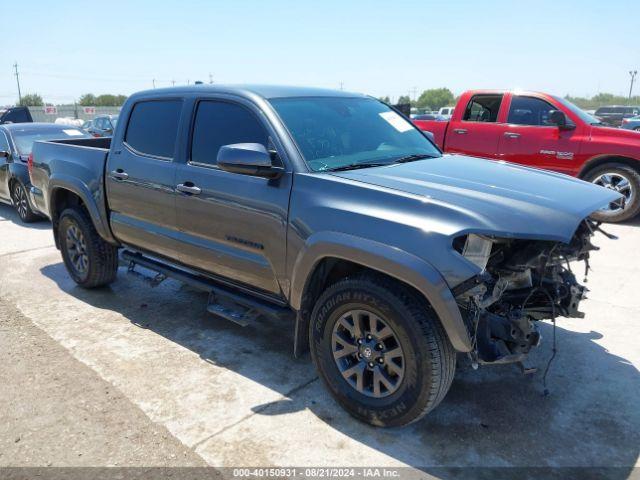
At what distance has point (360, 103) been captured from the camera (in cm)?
411

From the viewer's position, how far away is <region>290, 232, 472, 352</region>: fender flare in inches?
99.4

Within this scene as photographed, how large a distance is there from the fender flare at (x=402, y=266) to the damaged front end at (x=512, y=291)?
9 cm

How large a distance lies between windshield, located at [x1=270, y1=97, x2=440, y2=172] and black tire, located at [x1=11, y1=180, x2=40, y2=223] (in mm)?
6518

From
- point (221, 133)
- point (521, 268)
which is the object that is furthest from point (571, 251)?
point (221, 133)

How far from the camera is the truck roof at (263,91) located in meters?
3.62

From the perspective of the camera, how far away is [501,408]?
125 inches

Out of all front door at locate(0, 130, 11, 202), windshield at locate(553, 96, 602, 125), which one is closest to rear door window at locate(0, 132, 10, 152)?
front door at locate(0, 130, 11, 202)

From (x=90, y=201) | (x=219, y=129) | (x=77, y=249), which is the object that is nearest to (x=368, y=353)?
(x=219, y=129)

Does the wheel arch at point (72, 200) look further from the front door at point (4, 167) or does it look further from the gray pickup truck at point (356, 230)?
the front door at point (4, 167)

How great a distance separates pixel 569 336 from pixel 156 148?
3.63 metres

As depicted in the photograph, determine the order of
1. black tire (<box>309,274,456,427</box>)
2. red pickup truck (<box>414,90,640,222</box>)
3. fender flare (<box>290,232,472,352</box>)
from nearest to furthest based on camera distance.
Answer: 1. fender flare (<box>290,232,472,352</box>)
2. black tire (<box>309,274,456,427</box>)
3. red pickup truck (<box>414,90,640,222</box>)

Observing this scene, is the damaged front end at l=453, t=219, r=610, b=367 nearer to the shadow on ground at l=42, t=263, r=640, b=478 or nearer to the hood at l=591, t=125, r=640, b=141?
the shadow on ground at l=42, t=263, r=640, b=478

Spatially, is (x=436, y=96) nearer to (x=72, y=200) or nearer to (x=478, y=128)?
(x=478, y=128)

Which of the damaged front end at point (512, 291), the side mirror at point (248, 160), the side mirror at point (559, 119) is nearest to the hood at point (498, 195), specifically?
the damaged front end at point (512, 291)
